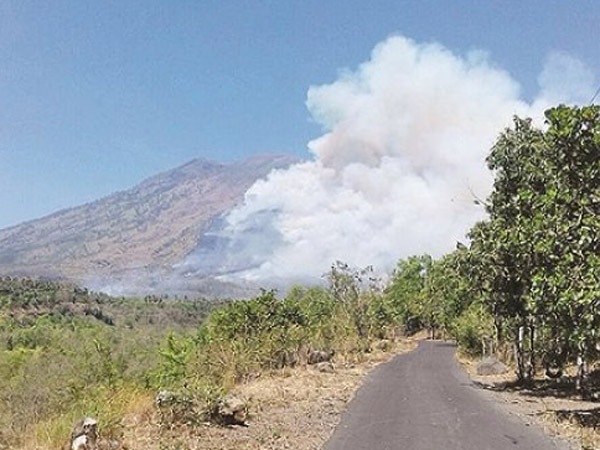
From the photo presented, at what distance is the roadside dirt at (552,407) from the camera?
11.1 meters

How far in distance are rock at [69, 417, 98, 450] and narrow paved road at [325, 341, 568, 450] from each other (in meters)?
4.23

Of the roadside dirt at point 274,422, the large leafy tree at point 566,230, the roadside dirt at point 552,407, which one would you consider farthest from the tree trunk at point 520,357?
the roadside dirt at point 274,422

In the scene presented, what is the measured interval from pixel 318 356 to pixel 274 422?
45.2ft

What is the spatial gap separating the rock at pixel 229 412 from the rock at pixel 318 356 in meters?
13.7

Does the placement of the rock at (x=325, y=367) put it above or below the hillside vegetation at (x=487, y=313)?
below

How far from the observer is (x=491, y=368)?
25.2 metres

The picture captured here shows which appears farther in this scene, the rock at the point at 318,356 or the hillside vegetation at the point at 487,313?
the rock at the point at 318,356

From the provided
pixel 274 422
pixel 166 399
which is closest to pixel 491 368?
pixel 274 422

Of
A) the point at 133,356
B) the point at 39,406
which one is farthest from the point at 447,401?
the point at 133,356

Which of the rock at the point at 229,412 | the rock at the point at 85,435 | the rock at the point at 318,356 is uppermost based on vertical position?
the rock at the point at 85,435

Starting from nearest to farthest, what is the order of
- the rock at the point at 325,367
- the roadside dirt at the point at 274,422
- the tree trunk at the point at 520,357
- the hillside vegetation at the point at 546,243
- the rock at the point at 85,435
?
the rock at the point at 85,435
the roadside dirt at the point at 274,422
the hillside vegetation at the point at 546,243
the tree trunk at the point at 520,357
the rock at the point at 325,367

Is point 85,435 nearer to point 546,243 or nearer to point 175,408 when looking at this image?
point 175,408

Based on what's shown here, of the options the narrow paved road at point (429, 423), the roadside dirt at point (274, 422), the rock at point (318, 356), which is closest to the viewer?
the roadside dirt at point (274, 422)

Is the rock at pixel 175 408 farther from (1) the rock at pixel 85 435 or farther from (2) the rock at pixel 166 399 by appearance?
(1) the rock at pixel 85 435
